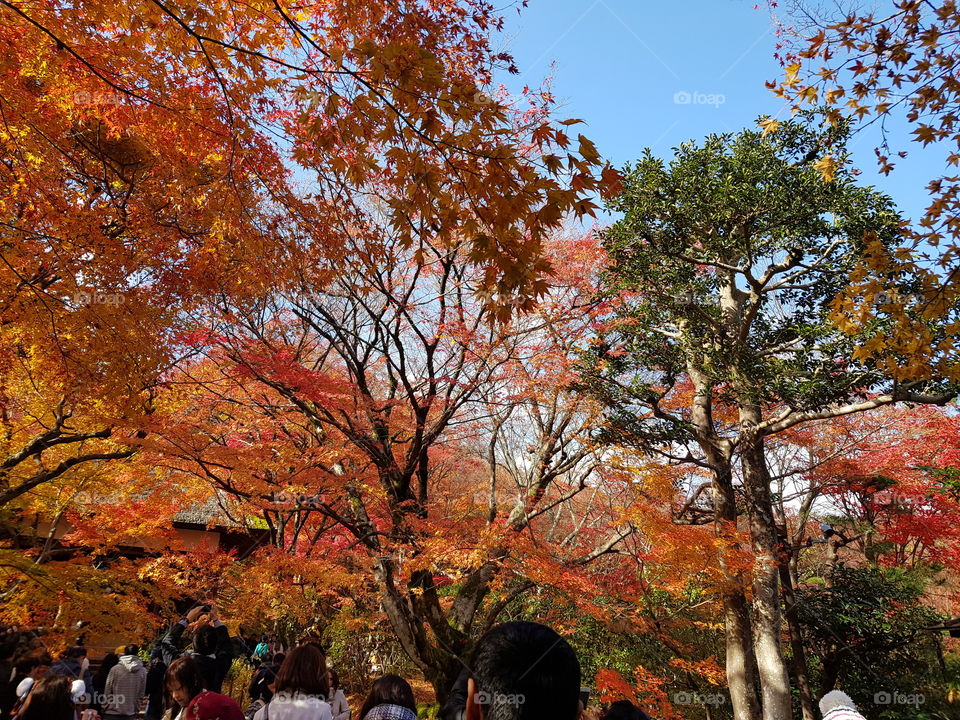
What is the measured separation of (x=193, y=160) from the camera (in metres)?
6.61

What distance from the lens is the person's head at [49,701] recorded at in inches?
138

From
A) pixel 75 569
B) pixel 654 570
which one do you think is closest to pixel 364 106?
pixel 75 569

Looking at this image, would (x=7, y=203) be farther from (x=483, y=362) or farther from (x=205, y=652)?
(x=483, y=362)

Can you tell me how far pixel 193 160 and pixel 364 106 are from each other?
4.85 metres

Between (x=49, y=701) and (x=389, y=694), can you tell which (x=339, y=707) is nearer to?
(x=389, y=694)

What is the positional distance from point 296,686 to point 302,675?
7 cm

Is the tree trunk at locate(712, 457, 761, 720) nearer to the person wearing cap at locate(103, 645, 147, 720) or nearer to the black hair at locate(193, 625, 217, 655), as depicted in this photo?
the black hair at locate(193, 625, 217, 655)

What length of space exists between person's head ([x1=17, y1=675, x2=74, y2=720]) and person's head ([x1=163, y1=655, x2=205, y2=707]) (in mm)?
572

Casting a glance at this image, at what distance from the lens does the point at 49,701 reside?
3518mm

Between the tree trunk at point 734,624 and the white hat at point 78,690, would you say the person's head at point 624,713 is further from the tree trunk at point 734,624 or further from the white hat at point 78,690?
the tree trunk at point 734,624

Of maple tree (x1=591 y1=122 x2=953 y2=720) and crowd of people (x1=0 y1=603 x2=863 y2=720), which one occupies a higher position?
maple tree (x1=591 y1=122 x2=953 y2=720)

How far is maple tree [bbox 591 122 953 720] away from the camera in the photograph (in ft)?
26.1

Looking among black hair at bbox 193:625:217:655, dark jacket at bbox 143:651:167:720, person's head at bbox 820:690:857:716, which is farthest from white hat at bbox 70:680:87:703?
person's head at bbox 820:690:857:716

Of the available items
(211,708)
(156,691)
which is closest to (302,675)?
(211,708)
